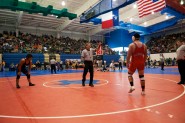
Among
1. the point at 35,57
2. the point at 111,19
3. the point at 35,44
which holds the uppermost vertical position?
the point at 111,19

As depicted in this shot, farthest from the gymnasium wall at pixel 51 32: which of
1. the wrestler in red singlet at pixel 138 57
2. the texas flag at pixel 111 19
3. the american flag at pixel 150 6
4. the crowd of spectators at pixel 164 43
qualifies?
the wrestler in red singlet at pixel 138 57

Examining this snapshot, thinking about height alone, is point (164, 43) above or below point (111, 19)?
above

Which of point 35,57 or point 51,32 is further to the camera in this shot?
point 51,32

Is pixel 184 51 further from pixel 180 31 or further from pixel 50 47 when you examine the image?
pixel 180 31

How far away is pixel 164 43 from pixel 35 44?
75.0ft

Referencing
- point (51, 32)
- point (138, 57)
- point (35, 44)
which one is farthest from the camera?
point (51, 32)

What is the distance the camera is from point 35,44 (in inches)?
1053

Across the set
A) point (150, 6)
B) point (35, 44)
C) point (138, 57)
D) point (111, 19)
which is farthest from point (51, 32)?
point (138, 57)

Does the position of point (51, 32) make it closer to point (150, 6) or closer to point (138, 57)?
point (150, 6)

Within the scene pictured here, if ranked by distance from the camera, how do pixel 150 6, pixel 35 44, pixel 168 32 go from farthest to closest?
pixel 168 32 < pixel 35 44 < pixel 150 6

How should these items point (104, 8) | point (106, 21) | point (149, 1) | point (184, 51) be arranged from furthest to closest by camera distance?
point (149, 1)
point (106, 21)
point (104, 8)
point (184, 51)

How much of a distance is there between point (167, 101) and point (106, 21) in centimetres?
867

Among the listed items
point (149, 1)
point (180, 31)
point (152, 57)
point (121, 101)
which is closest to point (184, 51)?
point (121, 101)

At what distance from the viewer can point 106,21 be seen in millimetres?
11781
